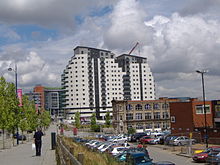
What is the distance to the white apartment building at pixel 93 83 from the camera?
509 feet

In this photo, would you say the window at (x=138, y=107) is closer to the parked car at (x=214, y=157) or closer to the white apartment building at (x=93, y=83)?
the parked car at (x=214, y=157)

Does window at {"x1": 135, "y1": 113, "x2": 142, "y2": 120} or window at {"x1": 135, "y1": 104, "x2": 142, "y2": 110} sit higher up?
window at {"x1": 135, "y1": 104, "x2": 142, "y2": 110}

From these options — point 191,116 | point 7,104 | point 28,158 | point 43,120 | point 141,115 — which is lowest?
point 28,158

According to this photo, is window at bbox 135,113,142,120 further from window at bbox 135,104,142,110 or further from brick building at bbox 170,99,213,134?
brick building at bbox 170,99,213,134

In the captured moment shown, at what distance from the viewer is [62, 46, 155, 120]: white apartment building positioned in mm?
155000

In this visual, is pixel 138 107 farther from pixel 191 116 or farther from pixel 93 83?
pixel 93 83

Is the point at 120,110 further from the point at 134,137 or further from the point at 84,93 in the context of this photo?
the point at 84,93

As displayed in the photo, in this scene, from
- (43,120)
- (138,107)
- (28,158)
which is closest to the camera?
(28,158)

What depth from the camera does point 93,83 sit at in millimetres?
158125

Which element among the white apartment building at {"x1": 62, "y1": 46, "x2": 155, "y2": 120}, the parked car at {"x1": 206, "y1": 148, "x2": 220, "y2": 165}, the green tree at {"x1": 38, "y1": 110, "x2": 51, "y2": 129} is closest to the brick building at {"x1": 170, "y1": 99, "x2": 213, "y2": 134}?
the parked car at {"x1": 206, "y1": 148, "x2": 220, "y2": 165}

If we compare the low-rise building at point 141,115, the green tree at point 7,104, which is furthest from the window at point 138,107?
the green tree at point 7,104

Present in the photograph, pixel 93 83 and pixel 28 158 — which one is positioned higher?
pixel 93 83

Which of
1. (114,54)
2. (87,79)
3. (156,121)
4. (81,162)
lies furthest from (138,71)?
(81,162)

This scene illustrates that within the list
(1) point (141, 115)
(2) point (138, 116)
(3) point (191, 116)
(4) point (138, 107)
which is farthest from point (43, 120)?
(3) point (191, 116)
